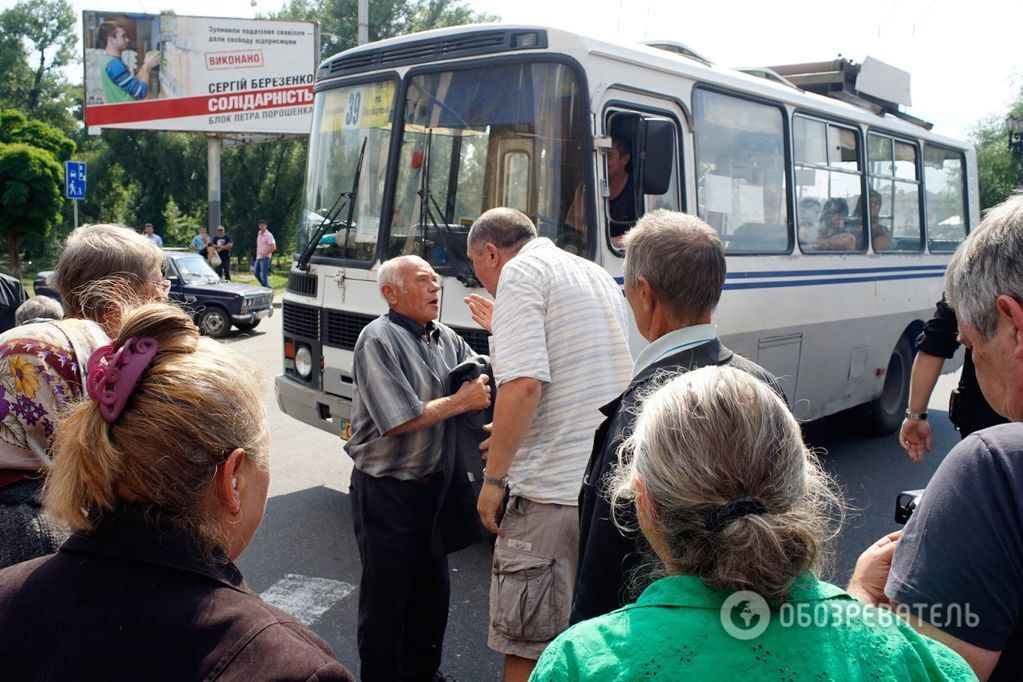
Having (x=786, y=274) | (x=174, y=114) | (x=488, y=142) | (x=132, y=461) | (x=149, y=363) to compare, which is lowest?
(x=132, y=461)

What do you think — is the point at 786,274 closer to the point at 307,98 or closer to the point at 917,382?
the point at 917,382

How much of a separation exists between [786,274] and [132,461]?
242 inches

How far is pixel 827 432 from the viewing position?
949 centimetres

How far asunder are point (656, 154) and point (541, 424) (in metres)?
2.43

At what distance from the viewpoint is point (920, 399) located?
15.7 feet

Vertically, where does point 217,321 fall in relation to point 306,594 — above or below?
above

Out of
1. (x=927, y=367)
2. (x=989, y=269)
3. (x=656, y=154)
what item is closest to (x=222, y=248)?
(x=656, y=154)

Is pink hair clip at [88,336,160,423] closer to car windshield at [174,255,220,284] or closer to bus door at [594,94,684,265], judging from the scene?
bus door at [594,94,684,265]

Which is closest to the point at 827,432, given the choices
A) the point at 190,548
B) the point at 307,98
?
the point at 190,548

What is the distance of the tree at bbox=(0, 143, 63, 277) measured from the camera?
29469 millimetres

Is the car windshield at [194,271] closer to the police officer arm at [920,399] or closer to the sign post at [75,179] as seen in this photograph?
the sign post at [75,179]

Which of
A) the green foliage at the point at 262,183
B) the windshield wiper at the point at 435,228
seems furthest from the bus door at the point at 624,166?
the green foliage at the point at 262,183

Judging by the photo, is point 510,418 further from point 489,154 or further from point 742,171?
point 742,171

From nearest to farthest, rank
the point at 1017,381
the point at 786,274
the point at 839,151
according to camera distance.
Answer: the point at 1017,381, the point at 786,274, the point at 839,151
